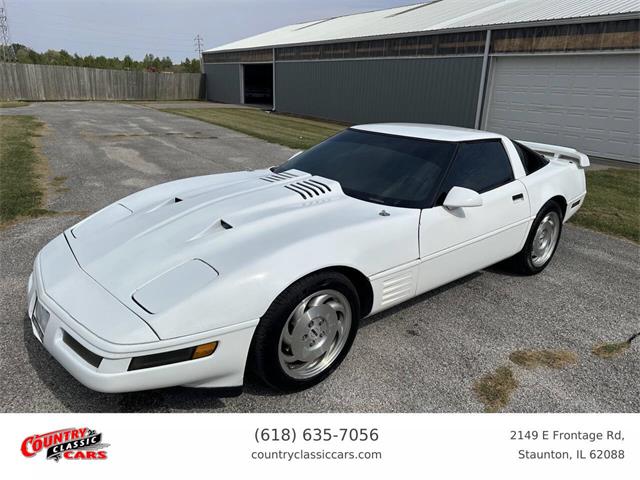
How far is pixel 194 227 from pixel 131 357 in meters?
0.94

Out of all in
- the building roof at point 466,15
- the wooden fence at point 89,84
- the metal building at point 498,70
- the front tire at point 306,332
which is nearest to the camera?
the front tire at point 306,332

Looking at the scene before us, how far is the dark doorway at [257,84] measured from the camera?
3092 centimetres

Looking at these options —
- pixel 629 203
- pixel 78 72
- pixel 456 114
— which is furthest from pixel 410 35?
pixel 78 72

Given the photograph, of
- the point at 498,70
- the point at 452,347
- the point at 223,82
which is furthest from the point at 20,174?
the point at 223,82

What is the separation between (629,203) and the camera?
747 centimetres

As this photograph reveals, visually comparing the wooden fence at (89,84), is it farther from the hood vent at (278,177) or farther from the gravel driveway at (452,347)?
the hood vent at (278,177)

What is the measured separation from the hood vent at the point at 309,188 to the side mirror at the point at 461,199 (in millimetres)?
809

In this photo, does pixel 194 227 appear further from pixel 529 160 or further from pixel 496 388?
pixel 529 160

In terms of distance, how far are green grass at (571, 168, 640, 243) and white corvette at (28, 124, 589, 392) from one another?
2662mm

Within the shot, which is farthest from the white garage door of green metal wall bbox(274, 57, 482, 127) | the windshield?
the windshield

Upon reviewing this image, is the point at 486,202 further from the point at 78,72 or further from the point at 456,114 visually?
the point at 78,72
